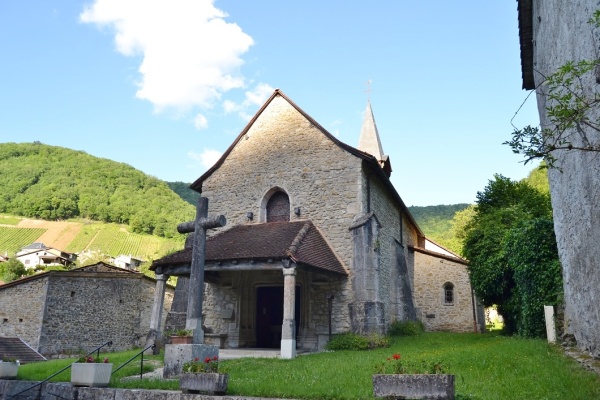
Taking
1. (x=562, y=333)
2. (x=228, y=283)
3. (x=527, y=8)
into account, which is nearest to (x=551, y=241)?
(x=562, y=333)

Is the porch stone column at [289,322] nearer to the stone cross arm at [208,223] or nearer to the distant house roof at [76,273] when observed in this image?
the stone cross arm at [208,223]

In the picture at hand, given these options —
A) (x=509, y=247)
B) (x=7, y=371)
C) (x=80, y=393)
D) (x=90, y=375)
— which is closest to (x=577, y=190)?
(x=509, y=247)

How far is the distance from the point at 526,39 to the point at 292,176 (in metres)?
8.59

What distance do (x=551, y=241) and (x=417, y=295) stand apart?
40.3 feet

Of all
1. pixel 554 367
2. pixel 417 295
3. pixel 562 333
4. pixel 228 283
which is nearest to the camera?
pixel 554 367

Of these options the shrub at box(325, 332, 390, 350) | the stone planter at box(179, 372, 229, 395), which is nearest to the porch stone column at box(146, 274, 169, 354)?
the shrub at box(325, 332, 390, 350)

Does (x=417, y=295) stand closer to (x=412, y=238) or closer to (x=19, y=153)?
(x=412, y=238)

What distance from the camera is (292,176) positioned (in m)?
17.5

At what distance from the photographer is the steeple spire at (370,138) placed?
26.2 metres

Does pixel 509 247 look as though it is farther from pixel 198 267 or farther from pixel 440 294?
pixel 440 294

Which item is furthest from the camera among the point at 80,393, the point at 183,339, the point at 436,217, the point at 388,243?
the point at 436,217

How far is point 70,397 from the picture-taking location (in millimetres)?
8219

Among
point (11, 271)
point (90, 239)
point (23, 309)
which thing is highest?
point (90, 239)

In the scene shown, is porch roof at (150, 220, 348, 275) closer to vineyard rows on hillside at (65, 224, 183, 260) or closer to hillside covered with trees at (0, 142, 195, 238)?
vineyard rows on hillside at (65, 224, 183, 260)
